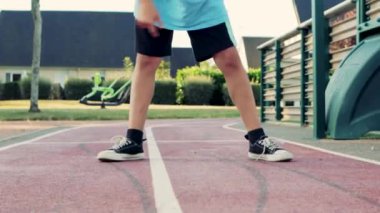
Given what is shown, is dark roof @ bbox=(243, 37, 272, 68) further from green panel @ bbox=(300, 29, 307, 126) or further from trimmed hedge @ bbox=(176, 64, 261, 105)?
green panel @ bbox=(300, 29, 307, 126)

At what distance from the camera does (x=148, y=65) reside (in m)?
4.13

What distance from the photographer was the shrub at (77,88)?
4135cm

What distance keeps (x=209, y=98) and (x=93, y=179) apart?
35.5m

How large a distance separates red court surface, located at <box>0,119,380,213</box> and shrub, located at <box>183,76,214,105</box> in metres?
33.9

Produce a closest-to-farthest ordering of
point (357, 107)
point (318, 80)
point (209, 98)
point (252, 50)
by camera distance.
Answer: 1. point (357, 107)
2. point (318, 80)
3. point (209, 98)
4. point (252, 50)

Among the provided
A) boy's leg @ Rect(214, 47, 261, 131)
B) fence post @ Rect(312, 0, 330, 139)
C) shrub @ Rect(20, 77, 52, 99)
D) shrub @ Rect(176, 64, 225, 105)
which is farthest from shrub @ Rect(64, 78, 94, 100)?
boy's leg @ Rect(214, 47, 261, 131)

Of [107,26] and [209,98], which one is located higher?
[107,26]

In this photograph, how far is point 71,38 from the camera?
53.6 metres

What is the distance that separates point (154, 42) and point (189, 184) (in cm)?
141

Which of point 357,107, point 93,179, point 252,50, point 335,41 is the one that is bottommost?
point 93,179

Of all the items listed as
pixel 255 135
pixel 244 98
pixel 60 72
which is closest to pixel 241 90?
pixel 244 98

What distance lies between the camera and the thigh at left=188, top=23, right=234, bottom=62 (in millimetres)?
3961

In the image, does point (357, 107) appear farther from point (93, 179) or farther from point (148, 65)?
point (93, 179)

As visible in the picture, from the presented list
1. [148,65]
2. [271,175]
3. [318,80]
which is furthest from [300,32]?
[271,175]
